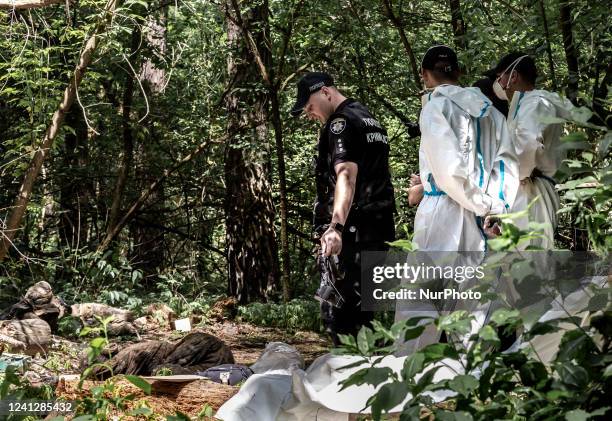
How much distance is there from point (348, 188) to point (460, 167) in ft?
2.59

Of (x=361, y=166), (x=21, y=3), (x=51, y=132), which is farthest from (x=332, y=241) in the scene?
(x=51, y=132)

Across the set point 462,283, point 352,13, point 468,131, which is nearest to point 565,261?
point 462,283

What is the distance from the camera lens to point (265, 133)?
36.7ft

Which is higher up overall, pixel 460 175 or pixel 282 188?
pixel 282 188

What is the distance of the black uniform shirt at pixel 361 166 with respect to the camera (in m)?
5.02

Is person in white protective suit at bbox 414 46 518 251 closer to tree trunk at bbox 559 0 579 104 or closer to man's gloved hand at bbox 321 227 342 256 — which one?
man's gloved hand at bbox 321 227 342 256

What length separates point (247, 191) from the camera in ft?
36.8

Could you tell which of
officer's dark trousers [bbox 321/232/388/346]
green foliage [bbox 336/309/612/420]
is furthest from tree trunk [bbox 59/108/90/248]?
green foliage [bbox 336/309/612/420]

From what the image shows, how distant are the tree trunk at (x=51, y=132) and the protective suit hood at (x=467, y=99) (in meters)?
4.17

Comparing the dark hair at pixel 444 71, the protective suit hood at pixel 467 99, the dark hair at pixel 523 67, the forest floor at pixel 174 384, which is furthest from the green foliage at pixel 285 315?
the protective suit hood at pixel 467 99

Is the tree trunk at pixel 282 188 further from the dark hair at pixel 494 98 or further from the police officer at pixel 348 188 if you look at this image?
the dark hair at pixel 494 98

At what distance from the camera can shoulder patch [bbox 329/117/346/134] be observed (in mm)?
5008

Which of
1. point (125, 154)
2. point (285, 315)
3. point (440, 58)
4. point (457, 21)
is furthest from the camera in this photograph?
point (125, 154)

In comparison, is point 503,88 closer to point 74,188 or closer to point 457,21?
point 457,21
